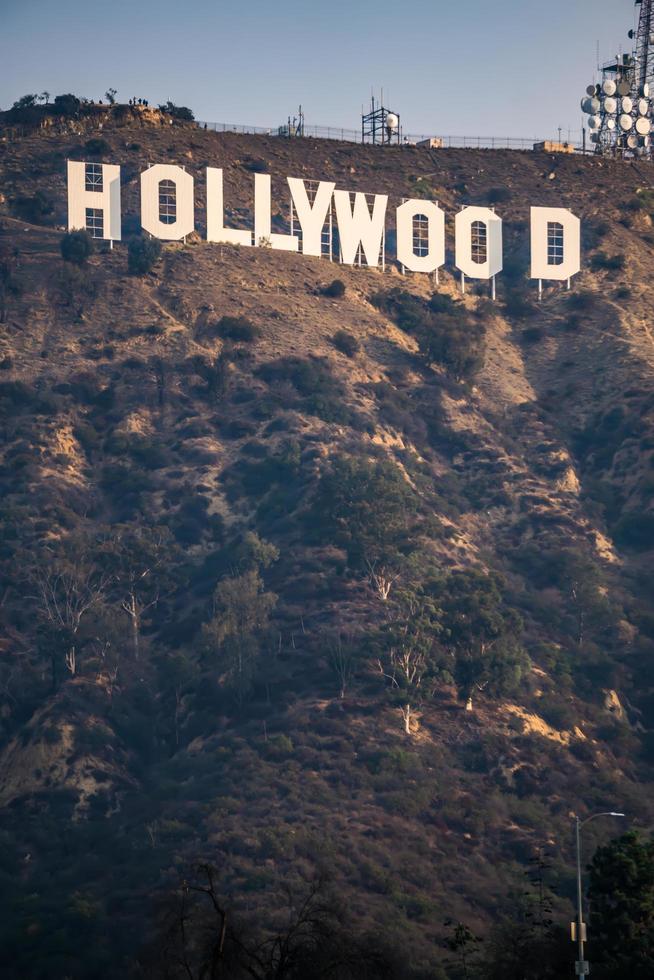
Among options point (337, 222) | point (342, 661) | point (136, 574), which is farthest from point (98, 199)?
point (342, 661)

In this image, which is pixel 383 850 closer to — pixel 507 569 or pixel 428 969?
pixel 428 969

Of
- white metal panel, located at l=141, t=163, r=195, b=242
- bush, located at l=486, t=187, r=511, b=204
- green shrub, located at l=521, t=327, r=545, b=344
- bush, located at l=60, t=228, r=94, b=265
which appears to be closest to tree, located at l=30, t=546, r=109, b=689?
bush, located at l=60, t=228, r=94, b=265

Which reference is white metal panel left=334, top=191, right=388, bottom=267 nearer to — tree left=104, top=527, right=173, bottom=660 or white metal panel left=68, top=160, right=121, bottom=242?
white metal panel left=68, top=160, right=121, bottom=242

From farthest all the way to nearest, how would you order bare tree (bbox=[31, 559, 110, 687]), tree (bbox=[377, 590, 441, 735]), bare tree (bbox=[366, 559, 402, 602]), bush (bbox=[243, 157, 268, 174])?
bush (bbox=[243, 157, 268, 174]) → bare tree (bbox=[366, 559, 402, 602]) → bare tree (bbox=[31, 559, 110, 687]) → tree (bbox=[377, 590, 441, 735])

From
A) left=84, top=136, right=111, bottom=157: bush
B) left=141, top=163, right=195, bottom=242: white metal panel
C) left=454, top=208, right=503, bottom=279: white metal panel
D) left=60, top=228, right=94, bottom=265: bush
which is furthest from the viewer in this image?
left=454, top=208, right=503, bottom=279: white metal panel

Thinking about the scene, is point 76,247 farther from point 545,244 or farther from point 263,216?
point 545,244

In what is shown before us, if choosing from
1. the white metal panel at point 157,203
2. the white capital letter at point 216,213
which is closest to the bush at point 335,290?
the white capital letter at point 216,213
